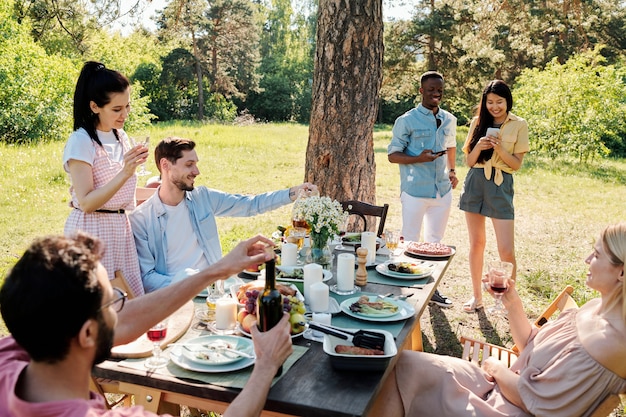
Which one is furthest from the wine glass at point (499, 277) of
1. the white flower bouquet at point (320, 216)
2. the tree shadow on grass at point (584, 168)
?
the tree shadow on grass at point (584, 168)

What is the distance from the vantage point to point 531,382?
2.20 metres

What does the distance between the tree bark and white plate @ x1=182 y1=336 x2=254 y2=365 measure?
10.8 ft

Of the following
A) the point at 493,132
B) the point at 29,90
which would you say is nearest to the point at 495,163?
the point at 493,132

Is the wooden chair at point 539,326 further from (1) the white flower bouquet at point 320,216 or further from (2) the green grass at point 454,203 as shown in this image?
(2) the green grass at point 454,203

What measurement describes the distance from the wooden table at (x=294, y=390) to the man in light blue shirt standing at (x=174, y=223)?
4.51 feet

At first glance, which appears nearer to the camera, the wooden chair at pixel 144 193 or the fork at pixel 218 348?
the fork at pixel 218 348

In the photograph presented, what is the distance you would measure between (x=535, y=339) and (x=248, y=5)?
99.4 ft

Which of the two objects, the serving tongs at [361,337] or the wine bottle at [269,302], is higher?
the wine bottle at [269,302]

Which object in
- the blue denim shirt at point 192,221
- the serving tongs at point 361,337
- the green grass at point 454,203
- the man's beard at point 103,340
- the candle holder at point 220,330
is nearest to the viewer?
the man's beard at point 103,340

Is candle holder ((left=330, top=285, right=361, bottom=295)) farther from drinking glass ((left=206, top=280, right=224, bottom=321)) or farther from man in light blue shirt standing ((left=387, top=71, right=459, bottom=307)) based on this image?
man in light blue shirt standing ((left=387, top=71, right=459, bottom=307))

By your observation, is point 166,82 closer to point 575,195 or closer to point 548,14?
point 548,14

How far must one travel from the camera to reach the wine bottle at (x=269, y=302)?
187 centimetres

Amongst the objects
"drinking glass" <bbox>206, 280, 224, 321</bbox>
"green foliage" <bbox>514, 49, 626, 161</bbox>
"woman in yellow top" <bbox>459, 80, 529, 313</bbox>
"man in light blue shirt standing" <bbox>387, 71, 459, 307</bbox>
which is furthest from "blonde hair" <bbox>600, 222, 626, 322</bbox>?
"green foliage" <bbox>514, 49, 626, 161</bbox>

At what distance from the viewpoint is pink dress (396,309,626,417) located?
2039 millimetres
